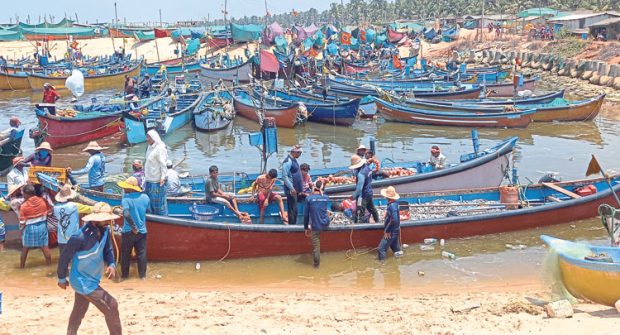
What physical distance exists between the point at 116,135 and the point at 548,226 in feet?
55.1

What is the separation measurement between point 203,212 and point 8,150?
8.44 m

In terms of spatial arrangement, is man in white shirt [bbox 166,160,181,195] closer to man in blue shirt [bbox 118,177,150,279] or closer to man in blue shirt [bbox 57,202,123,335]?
man in blue shirt [bbox 118,177,150,279]

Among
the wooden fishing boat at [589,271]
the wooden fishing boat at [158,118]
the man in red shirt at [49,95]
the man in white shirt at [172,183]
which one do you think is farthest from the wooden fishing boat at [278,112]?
the wooden fishing boat at [589,271]

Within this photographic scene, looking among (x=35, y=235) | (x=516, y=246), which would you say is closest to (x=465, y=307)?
(x=516, y=246)

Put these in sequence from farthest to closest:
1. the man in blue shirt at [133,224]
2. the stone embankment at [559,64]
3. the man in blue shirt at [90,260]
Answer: the stone embankment at [559,64]
the man in blue shirt at [133,224]
the man in blue shirt at [90,260]

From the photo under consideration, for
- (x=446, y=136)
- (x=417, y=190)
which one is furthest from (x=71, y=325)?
(x=446, y=136)

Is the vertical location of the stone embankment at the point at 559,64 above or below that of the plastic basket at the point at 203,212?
above

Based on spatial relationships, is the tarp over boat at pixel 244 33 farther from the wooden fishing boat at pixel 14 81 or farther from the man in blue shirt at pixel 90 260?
the man in blue shirt at pixel 90 260

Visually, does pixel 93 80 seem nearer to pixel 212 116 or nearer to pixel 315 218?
pixel 212 116

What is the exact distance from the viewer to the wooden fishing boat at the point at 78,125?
68.4 ft

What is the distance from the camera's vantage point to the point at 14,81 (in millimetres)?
40281

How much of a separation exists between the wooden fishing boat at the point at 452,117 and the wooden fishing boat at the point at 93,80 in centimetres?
2141

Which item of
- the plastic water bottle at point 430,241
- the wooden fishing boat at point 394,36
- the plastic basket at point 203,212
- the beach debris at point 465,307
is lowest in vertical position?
the plastic water bottle at point 430,241

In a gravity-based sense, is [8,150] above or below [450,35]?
below
